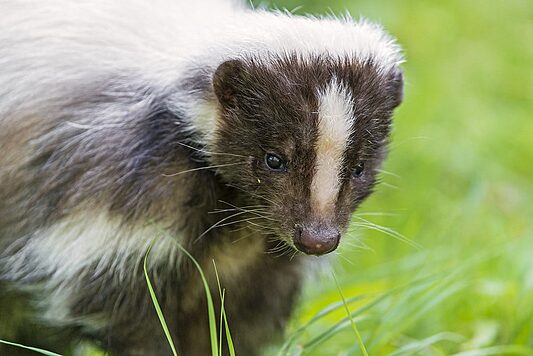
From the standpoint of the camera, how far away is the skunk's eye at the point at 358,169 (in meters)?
3.83

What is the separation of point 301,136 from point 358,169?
0.30 meters

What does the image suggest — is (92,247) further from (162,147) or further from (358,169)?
(358,169)

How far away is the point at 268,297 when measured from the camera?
448 centimetres

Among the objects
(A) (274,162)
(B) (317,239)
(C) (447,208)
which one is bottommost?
(C) (447,208)

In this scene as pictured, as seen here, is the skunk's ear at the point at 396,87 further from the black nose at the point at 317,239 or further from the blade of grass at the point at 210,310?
the blade of grass at the point at 210,310

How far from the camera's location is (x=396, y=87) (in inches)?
159

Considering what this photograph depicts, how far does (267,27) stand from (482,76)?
401 centimetres

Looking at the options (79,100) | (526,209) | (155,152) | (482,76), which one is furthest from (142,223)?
(482,76)

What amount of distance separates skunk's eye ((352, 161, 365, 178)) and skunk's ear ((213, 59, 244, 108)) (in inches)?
18.2

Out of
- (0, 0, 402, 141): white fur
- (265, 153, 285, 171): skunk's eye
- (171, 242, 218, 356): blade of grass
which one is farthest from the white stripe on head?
(171, 242, 218, 356): blade of grass

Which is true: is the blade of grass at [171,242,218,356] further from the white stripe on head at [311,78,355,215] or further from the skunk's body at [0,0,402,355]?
the white stripe on head at [311,78,355,215]

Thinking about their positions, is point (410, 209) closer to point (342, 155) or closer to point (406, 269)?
point (406, 269)

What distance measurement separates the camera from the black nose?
3.64m

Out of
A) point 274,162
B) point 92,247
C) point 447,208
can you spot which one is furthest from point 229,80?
point 447,208
